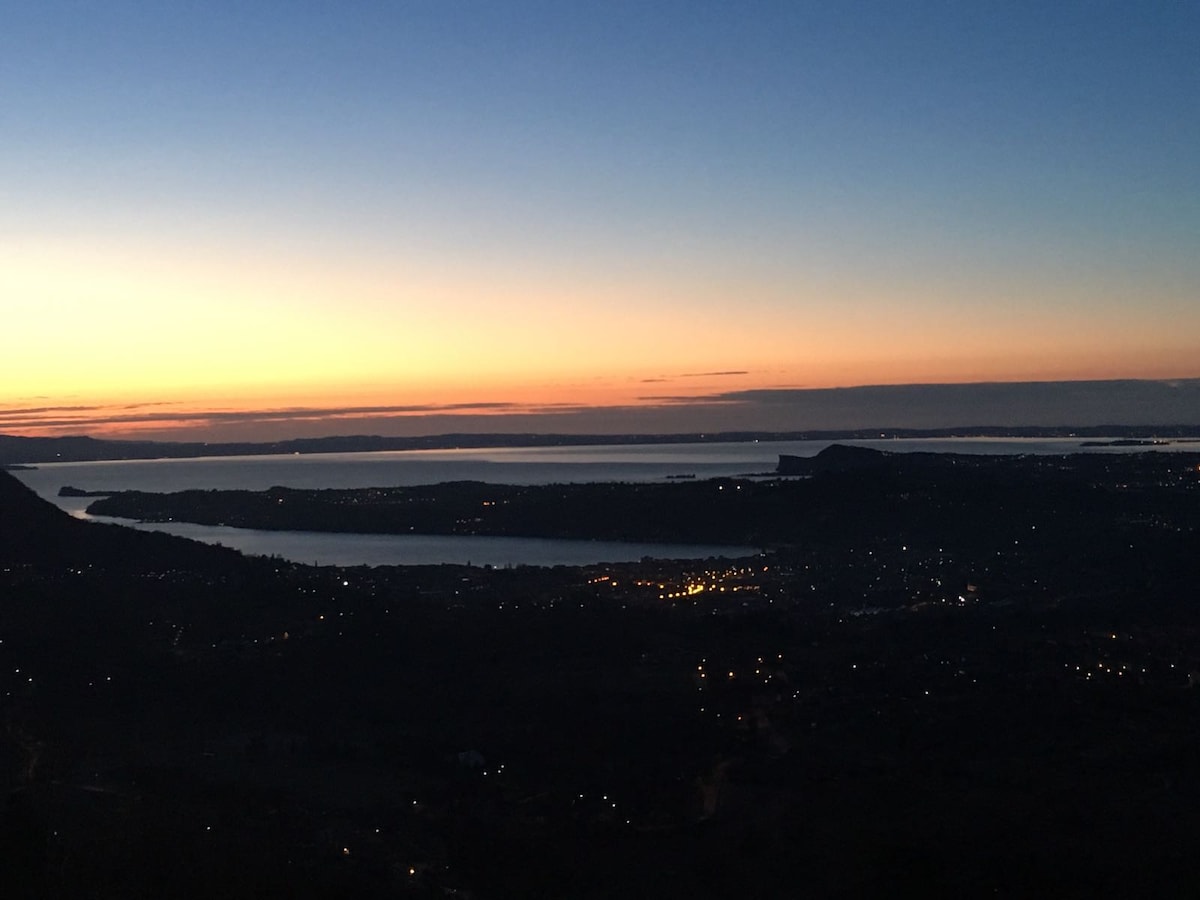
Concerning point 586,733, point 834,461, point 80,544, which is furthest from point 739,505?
point 586,733

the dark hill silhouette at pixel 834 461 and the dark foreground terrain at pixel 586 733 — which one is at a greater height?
the dark hill silhouette at pixel 834 461

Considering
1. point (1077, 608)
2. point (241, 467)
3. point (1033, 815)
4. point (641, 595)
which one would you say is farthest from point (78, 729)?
point (241, 467)

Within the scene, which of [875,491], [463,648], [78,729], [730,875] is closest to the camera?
[730,875]

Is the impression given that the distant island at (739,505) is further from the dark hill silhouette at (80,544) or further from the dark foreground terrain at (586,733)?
the dark hill silhouette at (80,544)

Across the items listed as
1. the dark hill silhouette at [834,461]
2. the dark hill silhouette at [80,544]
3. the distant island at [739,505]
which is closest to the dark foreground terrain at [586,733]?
the dark hill silhouette at [80,544]

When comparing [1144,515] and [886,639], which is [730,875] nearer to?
[886,639]

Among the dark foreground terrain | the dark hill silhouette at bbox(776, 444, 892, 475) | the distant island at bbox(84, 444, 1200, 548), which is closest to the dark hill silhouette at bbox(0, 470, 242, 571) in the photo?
the dark foreground terrain

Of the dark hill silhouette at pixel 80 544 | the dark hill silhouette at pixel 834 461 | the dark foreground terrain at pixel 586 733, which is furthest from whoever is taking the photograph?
the dark hill silhouette at pixel 834 461
